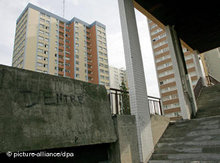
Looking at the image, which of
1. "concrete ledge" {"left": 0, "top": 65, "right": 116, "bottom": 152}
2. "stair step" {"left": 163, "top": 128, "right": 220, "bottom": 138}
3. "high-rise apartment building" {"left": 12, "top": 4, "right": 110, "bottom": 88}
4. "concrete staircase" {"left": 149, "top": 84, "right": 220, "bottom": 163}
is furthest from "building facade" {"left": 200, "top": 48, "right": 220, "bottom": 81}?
"high-rise apartment building" {"left": 12, "top": 4, "right": 110, "bottom": 88}

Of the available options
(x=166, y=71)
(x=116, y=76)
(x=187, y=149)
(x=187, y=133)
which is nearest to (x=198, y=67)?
(x=187, y=133)

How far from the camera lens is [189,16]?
8555 mm

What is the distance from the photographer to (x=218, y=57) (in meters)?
23.7

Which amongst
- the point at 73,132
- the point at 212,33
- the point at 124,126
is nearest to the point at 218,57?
the point at 212,33

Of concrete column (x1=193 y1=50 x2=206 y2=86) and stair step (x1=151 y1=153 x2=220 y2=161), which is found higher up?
concrete column (x1=193 y1=50 x2=206 y2=86)

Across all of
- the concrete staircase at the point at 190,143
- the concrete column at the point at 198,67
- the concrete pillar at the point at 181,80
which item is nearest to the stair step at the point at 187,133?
the concrete staircase at the point at 190,143

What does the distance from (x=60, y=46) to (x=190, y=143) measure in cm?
5242

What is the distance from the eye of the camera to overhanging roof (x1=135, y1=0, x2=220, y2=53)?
758cm

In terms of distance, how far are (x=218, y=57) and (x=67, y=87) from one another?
87.4 feet

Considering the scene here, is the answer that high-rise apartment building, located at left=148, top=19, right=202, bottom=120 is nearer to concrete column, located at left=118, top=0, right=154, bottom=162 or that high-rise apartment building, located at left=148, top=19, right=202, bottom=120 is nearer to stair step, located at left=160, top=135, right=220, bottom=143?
concrete column, located at left=118, top=0, right=154, bottom=162

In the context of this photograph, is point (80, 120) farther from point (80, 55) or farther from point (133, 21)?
point (80, 55)

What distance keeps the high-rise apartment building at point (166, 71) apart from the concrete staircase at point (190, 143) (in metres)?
38.9

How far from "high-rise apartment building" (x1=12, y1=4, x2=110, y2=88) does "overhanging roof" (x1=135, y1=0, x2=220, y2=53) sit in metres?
40.3

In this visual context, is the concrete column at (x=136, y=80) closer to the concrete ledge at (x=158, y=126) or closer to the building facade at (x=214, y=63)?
the concrete ledge at (x=158, y=126)
